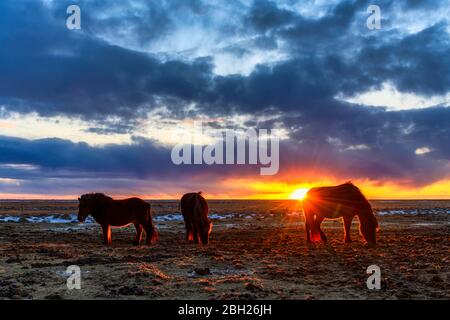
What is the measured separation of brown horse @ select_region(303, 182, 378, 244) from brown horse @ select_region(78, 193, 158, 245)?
7.73 metres

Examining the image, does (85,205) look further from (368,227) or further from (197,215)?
(368,227)

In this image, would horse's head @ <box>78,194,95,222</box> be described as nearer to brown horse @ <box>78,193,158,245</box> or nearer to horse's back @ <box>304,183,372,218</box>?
brown horse @ <box>78,193,158,245</box>

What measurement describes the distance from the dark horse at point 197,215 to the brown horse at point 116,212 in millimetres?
1839

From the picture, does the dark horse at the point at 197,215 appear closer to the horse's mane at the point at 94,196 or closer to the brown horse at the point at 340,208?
the horse's mane at the point at 94,196

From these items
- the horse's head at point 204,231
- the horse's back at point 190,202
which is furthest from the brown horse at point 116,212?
the horse's head at point 204,231

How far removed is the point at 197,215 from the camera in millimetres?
16547

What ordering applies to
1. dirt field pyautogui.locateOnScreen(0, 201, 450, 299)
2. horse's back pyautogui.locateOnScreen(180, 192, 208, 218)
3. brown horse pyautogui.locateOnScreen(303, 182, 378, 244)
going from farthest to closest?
horse's back pyautogui.locateOnScreen(180, 192, 208, 218), brown horse pyautogui.locateOnScreen(303, 182, 378, 244), dirt field pyautogui.locateOnScreen(0, 201, 450, 299)

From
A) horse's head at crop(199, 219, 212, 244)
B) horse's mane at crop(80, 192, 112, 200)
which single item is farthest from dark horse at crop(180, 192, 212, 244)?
horse's mane at crop(80, 192, 112, 200)

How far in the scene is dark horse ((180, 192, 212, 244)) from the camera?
16625 millimetres

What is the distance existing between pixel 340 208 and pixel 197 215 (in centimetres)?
658

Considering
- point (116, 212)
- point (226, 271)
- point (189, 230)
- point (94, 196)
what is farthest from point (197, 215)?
point (226, 271)

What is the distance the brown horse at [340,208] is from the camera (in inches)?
638
